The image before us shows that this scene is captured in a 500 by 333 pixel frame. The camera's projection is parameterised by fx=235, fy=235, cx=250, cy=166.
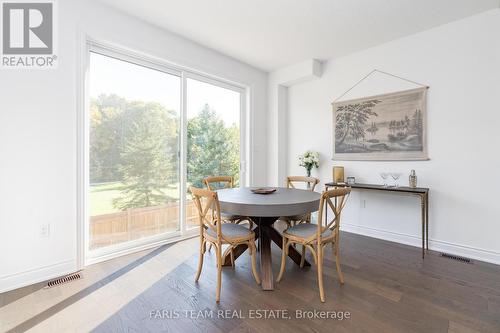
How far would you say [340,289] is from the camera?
2059mm

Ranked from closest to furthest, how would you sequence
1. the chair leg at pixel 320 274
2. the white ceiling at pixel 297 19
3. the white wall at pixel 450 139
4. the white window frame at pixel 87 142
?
1. the chair leg at pixel 320 274
2. the white window frame at pixel 87 142
3. the white ceiling at pixel 297 19
4. the white wall at pixel 450 139

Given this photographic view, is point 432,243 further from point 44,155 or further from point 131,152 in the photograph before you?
point 44,155

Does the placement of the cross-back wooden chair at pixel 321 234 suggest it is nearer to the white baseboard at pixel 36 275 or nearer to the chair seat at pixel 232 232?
the chair seat at pixel 232 232

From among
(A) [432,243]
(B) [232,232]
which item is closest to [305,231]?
(B) [232,232]

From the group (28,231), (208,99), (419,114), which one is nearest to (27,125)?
(28,231)

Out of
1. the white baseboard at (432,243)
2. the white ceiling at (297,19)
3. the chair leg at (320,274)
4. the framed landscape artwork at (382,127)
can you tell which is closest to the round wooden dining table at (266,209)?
the chair leg at (320,274)

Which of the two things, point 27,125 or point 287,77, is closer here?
point 27,125

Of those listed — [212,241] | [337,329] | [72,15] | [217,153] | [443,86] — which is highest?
[72,15]

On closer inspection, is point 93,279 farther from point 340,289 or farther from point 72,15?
point 72,15

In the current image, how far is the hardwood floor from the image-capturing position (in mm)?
1622

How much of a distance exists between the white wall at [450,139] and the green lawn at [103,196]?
3.35 meters

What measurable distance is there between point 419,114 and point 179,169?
3316mm

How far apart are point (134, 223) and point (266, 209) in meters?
1.95

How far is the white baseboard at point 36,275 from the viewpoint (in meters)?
2.03
